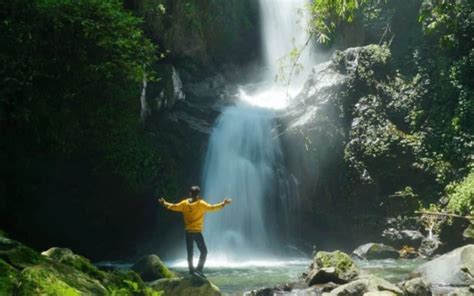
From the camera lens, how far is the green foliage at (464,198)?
15.5m

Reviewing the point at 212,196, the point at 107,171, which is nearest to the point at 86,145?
the point at 107,171

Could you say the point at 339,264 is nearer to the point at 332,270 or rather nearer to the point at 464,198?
the point at 332,270

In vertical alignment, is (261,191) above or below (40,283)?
above

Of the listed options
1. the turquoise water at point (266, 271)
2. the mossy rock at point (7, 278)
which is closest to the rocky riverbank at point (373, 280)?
the turquoise water at point (266, 271)

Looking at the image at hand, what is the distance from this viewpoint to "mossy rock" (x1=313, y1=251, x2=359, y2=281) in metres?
10.7

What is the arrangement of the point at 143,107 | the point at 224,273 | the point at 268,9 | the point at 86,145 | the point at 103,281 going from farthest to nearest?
the point at 268,9, the point at 143,107, the point at 86,145, the point at 224,273, the point at 103,281

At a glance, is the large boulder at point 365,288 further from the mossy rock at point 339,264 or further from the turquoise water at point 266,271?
the turquoise water at point 266,271

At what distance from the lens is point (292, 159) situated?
19.5 m

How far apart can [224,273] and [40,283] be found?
1059 cm

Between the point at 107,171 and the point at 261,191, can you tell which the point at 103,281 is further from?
the point at 261,191

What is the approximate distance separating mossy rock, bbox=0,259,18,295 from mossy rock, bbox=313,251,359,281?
880cm

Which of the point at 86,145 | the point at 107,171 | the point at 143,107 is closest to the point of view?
the point at 86,145

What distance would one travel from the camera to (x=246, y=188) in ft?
61.4

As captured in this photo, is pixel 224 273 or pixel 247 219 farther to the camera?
pixel 247 219
